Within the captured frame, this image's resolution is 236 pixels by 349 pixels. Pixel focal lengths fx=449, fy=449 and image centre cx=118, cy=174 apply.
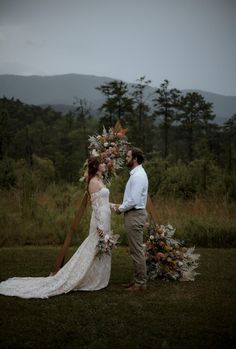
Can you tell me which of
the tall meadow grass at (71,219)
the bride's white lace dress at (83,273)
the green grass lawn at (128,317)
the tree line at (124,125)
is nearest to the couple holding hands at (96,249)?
the bride's white lace dress at (83,273)

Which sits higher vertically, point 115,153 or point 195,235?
point 115,153

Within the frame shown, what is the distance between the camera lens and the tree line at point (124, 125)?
38531 mm

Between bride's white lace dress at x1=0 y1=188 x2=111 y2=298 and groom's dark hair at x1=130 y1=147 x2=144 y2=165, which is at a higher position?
groom's dark hair at x1=130 y1=147 x2=144 y2=165

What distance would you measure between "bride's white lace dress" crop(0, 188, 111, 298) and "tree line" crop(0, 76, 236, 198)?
89.7 ft

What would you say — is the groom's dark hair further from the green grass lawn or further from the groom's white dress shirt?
the green grass lawn

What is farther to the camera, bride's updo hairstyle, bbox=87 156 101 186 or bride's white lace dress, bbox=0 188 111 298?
bride's updo hairstyle, bbox=87 156 101 186

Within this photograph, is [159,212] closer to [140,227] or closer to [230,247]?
[230,247]

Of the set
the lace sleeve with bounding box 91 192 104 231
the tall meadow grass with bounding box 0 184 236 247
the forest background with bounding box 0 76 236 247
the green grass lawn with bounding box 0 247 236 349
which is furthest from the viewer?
the forest background with bounding box 0 76 236 247

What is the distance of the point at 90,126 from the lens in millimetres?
50875

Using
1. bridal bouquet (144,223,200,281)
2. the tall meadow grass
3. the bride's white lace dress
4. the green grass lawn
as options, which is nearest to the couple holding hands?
the bride's white lace dress

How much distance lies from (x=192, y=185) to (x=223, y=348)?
14160mm

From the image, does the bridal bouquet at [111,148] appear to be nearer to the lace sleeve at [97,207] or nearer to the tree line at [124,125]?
the lace sleeve at [97,207]

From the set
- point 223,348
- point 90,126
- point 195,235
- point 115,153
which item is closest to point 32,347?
point 223,348

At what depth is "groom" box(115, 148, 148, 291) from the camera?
675 centimetres
